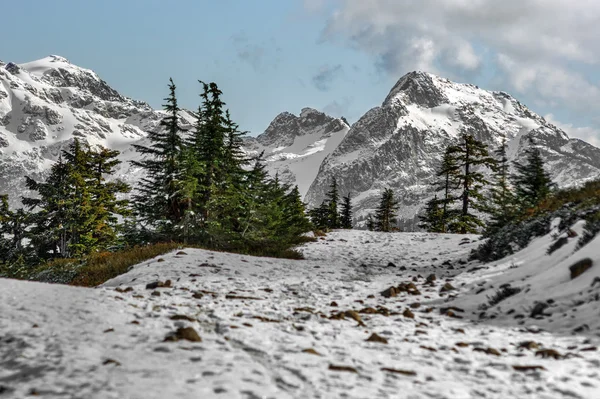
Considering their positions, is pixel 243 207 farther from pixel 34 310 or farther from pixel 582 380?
pixel 582 380

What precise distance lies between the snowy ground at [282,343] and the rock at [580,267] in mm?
219

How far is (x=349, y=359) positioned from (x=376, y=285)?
614cm

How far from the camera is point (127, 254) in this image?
1382cm

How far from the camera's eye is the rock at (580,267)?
22.1 feet

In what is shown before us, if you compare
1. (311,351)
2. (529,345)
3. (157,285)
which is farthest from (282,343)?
(157,285)

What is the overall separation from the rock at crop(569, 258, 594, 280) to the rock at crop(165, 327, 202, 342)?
21.9 feet

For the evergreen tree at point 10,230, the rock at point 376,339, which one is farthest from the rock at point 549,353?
the evergreen tree at point 10,230

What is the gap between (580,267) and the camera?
6.81m

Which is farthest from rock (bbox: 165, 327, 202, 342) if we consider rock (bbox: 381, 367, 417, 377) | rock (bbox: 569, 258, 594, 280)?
rock (bbox: 569, 258, 594, 280)

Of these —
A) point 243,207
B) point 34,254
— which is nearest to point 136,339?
point 243,207

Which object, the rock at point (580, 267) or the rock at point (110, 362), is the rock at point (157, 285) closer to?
the rock at point (110, 362)

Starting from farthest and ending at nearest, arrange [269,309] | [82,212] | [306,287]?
[82,212], [306,287], [269,309]

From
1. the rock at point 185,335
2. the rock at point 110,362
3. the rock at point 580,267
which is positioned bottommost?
the rock at point 110,362

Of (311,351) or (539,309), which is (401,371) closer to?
(311,351)
